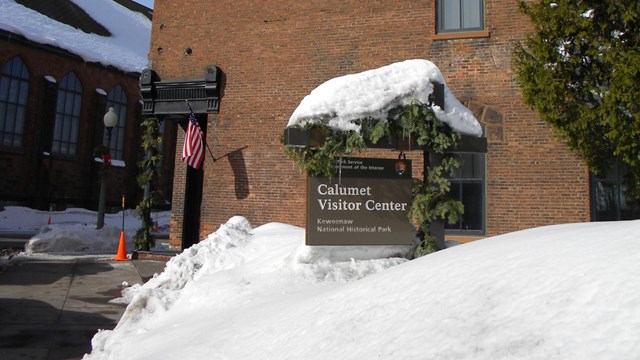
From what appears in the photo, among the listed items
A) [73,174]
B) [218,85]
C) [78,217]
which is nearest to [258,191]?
[218,85]

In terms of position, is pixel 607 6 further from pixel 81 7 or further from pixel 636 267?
pixel 81 7

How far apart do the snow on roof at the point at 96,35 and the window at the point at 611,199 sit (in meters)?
30.9

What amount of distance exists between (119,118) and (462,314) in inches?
1408

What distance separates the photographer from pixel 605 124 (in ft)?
24.2

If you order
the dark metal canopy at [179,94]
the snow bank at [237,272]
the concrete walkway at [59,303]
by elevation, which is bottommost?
the concrete walkway at [59,303]

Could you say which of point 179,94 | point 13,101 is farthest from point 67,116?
point 179,94

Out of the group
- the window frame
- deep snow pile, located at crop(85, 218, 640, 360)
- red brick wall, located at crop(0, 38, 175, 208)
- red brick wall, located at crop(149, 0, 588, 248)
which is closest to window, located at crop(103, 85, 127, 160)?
the window frame

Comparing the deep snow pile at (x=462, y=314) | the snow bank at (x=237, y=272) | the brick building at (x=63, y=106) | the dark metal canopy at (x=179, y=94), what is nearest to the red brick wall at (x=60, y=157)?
the brick building at (x=63, y=106)

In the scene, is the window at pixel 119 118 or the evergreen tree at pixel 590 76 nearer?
the evergreen tree at pixel 590 76

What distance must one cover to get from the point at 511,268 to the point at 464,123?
3881mm

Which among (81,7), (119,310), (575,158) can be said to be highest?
(81,7)

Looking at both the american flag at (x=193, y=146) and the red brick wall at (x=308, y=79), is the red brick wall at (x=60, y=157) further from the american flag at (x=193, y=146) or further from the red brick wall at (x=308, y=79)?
the american flag at (x=193, y=146)

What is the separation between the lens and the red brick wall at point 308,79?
1060 cm

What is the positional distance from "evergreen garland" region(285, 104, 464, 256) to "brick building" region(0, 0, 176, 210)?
2742cm
